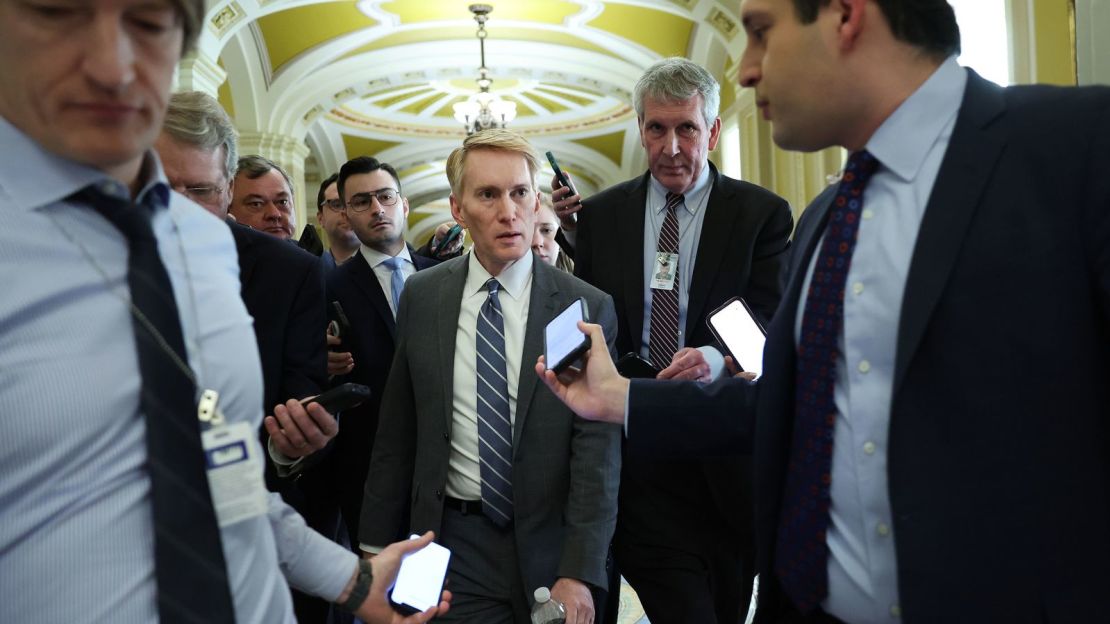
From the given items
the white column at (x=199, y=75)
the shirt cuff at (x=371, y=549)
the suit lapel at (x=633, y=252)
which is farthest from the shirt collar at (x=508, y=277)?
the white column at (x=199, y=75)

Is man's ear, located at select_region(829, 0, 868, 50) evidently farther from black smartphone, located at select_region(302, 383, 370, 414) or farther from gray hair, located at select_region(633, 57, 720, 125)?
gray hair, located at select_region(633, 57, 720, 125)

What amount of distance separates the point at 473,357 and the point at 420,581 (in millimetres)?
951

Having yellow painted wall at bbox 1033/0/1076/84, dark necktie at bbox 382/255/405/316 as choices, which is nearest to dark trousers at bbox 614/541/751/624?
dark necktie at bbox 382/255/405/316

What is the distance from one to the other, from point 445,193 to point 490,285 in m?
23.0

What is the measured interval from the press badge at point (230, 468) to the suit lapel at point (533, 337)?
132 cm

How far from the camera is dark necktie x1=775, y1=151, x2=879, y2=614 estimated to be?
4.85 ft

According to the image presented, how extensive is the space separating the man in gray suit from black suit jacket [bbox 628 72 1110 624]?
1.18 metres

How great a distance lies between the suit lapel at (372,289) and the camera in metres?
3.38

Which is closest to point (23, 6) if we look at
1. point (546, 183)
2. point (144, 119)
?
point (144, 119)

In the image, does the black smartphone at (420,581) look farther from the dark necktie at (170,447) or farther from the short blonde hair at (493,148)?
the short blonde hair at (493,148)

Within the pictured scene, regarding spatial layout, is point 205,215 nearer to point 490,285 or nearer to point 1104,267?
point 1104,267

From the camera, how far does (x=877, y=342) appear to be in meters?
1.41

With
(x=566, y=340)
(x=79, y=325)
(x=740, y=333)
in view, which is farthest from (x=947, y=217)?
(x=79, y=325)

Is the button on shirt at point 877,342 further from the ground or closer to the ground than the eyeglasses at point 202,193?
closer to the ground
